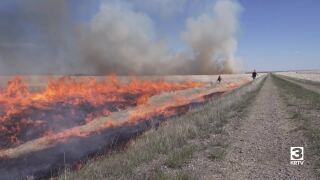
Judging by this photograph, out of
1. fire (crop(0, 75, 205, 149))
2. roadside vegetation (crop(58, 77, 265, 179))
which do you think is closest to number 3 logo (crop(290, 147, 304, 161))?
roadside vegetation (crop(58, 77, 265, 179))

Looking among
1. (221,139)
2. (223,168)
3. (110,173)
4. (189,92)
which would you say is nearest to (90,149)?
(221,139)

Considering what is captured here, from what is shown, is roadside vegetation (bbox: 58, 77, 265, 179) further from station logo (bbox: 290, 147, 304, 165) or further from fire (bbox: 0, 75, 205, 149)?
fire (bbox: 0, 75, 205, 149)

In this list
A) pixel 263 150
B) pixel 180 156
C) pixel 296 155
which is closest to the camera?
pixel 296 155

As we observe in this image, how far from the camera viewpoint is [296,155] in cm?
1173

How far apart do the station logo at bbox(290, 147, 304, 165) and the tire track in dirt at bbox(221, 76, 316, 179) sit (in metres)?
0.13

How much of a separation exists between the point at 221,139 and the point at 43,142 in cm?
1161

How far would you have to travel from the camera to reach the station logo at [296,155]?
11016mm

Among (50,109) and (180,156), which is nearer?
(180,156)

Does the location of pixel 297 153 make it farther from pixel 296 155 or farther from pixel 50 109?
pixel 50 109

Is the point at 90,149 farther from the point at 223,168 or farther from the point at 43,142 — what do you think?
the point at 223,168

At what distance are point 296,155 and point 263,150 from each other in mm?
1307

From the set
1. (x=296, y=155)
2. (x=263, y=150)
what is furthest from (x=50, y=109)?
(x=296, y=155)

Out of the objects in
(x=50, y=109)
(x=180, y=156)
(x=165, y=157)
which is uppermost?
(x=180, y=156)

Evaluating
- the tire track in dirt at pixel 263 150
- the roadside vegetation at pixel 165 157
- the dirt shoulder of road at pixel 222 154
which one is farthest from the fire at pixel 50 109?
the tire track in dirt at pixel 263 150
